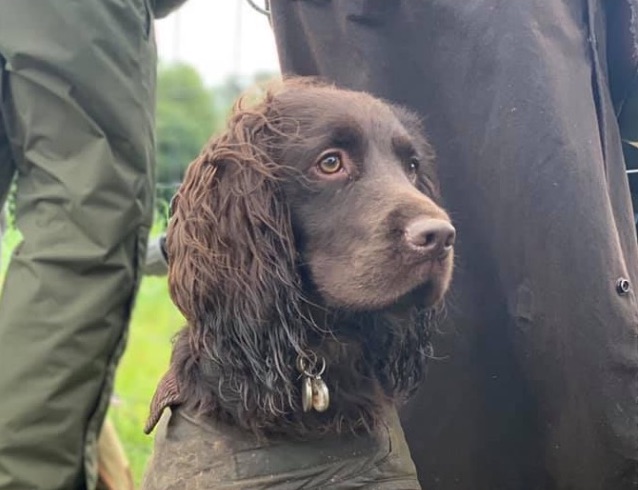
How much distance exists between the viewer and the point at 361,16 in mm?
2506

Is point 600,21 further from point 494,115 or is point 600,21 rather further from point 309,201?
point 309,201

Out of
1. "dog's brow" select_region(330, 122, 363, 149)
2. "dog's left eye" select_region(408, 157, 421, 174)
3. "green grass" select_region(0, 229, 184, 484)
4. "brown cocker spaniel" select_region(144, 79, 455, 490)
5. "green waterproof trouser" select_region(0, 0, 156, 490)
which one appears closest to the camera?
"green waterproof trouser" select_region(0, 0, 156, 490)

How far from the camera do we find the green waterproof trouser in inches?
84.7

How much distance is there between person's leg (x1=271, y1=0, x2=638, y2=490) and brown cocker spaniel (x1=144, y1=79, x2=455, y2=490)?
16 centimetres

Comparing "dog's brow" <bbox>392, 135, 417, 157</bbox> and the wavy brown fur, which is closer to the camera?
the wavy brown fur

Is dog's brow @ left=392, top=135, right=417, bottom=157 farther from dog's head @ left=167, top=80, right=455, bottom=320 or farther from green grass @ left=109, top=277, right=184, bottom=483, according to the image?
green grass @ left=109, top=277, right=184, bottom=483

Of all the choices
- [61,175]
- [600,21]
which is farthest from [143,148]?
[600,21]

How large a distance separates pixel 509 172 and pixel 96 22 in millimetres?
893

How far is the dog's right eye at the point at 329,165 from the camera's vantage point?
92.3 inches

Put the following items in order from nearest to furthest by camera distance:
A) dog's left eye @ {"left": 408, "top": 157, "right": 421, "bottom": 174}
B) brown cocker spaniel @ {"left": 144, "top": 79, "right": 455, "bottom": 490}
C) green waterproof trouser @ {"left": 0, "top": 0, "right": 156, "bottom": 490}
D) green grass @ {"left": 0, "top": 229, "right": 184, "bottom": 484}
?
green waterproof trouser @ {"left": 0, "top": 0, "right": 156, "bottom": 490} → brown cocker spaniel @ {"left": 144, "top": 79, "right": 455, "bottom": 490} → dog's left eye @ {"left": 408, "top": 157, "right": 421, "bottom": 174} → green grass @ {"left": 0, "top": 229, "right": 184, "bottom": 484}

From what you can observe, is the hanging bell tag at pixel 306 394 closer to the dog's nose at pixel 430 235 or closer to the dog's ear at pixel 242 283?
the dog's ear at pixel 242 283

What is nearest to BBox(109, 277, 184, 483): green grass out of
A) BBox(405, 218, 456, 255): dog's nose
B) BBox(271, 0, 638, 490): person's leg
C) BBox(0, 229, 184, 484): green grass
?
BBox(0, 229, 184, 484): green grass

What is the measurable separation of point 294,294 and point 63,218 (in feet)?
1.62

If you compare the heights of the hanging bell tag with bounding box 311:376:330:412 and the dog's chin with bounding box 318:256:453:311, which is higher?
the dog's chin with bounding box 318:256:453:311
